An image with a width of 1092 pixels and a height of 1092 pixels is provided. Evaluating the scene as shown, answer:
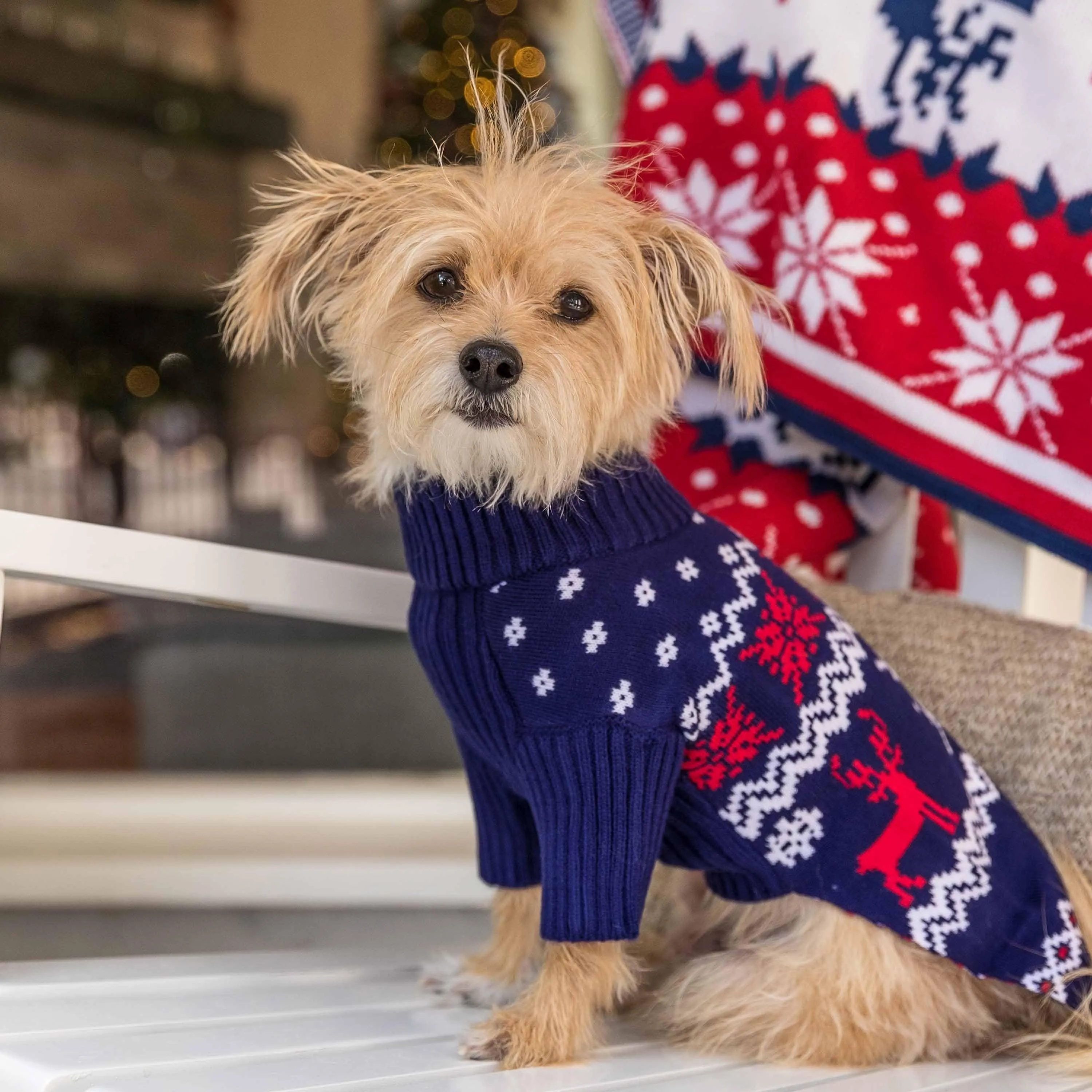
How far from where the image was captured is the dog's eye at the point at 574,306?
3.82ft

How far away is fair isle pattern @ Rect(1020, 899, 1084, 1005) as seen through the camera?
115 centimetres

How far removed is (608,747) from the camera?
3.52 ft

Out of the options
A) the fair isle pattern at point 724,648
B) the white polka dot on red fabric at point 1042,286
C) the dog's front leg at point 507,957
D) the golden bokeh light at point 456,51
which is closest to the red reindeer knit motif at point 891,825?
the fair isle pattern at point 724,648

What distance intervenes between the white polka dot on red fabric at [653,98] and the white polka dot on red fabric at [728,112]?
6 centimetres

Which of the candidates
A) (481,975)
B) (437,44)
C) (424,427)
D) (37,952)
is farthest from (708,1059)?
(437,44)

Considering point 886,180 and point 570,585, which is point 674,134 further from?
point 570,585

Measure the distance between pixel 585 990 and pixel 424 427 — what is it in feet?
1.74

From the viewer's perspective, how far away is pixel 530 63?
2541mm

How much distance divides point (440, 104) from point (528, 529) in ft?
7.04

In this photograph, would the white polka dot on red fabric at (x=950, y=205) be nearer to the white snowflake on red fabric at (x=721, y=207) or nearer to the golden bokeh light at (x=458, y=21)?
the white snowflake on red fabric at (x=721, y=207)

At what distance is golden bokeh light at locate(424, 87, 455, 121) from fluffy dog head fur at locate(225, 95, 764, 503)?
1819mm

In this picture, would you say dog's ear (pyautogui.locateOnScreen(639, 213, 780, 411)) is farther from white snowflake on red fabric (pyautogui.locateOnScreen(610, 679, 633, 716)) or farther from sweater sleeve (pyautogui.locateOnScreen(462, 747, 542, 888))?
sweater sleeve (pyautogui.locateOnScreen(462, 747, 542, 888))

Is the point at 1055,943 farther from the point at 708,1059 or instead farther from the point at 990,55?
the point at 990,55

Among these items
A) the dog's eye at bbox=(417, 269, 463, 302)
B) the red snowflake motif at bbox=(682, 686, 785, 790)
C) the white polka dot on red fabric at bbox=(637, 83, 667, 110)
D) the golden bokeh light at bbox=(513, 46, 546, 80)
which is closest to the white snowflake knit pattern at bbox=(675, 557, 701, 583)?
the red snowflake motif at bbox=(682, 686, 785, 790)
